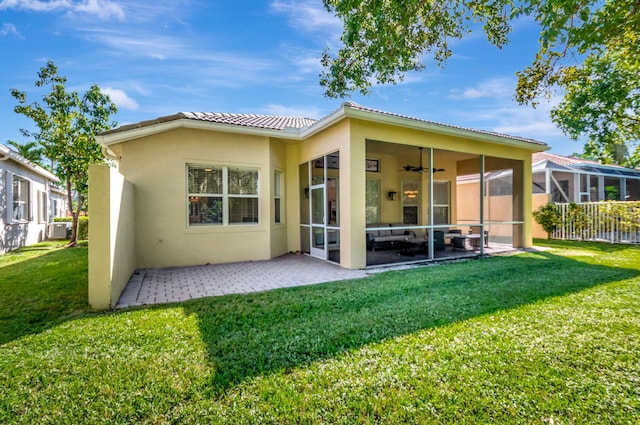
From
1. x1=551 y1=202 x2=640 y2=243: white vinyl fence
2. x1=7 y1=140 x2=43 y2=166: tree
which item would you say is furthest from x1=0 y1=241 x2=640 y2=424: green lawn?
x1=7 y1=140 x2=43 y2=166: tree

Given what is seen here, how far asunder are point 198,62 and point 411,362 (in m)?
11.5

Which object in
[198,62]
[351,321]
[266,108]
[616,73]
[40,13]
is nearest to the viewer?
[351,321]

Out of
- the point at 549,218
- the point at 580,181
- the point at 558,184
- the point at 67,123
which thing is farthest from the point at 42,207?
the point at 580,181

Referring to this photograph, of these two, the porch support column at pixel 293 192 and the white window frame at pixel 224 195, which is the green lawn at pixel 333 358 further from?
the porch support column at pixel 293 192

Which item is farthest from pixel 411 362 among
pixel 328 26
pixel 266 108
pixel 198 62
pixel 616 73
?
pixel 616 73

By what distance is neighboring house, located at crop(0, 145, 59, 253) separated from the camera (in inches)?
419

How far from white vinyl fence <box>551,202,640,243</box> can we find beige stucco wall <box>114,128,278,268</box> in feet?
47.0

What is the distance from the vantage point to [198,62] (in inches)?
411

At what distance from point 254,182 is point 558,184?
Result: 1665 cm

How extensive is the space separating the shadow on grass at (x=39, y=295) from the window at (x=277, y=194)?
A: 523 cm

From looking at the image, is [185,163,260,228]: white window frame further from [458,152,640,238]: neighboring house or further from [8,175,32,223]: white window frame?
[458,152,640,238]: neighboring house

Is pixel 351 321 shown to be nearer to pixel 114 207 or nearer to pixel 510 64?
pixel 114 207

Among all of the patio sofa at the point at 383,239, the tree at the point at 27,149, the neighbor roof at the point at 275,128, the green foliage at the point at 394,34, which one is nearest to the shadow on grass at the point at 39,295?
the neighbor roof at the point at 275,128

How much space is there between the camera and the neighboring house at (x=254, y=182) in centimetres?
728
